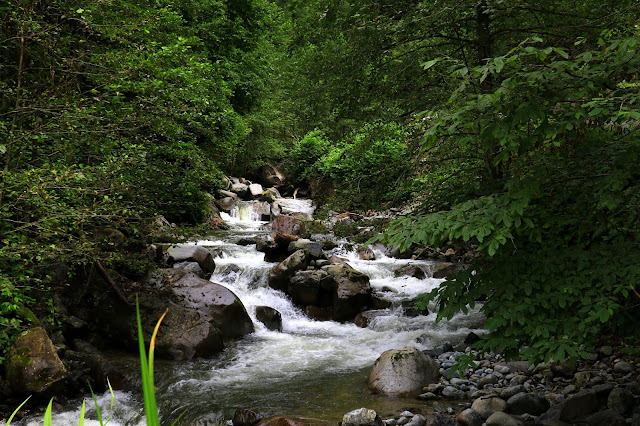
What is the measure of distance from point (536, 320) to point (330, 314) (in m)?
6.75

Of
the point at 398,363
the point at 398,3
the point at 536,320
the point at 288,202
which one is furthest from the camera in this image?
the point at 288,202

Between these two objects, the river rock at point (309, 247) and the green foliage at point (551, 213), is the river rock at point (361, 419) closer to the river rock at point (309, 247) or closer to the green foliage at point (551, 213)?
the green foliage at point (551, 213)

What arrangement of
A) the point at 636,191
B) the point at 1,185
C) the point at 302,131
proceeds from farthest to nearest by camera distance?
the point at 302,131 < the point at 1,185 < the point at 636,191

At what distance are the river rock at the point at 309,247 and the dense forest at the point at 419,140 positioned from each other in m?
4.75

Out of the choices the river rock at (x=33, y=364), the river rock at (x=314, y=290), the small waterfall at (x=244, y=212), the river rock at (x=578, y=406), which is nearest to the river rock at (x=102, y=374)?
the river rock at (x=33, y=364)

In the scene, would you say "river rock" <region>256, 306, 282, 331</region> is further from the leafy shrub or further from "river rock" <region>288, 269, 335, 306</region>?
the leafy shrub

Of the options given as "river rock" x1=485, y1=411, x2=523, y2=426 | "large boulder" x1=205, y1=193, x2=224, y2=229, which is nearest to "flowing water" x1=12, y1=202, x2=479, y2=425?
"river rock" x1=485, y1=411, x2=523, y2=426

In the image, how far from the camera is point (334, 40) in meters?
6.74

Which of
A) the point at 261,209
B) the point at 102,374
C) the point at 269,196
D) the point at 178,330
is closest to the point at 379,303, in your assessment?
the point at 178,330

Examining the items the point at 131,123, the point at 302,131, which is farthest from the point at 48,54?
the point at 302,131

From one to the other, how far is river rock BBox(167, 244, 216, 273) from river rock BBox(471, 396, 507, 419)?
23.9 feet

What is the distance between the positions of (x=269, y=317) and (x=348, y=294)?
6.20 ft

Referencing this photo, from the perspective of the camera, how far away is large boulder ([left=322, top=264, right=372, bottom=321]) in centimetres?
1001

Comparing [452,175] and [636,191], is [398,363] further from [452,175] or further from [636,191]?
[636,191]
